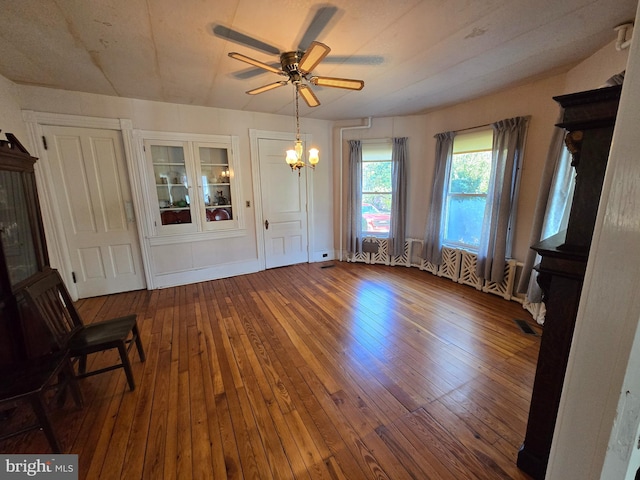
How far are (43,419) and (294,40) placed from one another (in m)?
2.79

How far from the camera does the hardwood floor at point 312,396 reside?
1.36 meters

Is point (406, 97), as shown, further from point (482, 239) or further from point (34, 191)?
point (34, 191)

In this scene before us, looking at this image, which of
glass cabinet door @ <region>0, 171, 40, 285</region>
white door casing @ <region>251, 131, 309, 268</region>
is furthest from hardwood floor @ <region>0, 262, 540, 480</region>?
white door casing @ <region>251, 131, 309, 268</region>

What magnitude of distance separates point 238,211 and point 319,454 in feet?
11.0

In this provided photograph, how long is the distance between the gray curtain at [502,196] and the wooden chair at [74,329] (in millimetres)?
3846

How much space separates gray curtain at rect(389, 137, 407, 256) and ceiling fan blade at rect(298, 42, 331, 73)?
2.63 meters

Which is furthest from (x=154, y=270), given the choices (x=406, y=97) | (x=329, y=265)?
(x=406, y=97)

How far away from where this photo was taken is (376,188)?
14.8ft

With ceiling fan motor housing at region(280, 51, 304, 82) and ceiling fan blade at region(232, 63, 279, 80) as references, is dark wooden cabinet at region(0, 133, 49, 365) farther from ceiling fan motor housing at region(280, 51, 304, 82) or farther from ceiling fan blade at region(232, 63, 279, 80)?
ceiling fan motor housing at region(280, 51, 304, 82)

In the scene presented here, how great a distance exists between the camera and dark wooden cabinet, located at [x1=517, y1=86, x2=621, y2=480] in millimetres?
973

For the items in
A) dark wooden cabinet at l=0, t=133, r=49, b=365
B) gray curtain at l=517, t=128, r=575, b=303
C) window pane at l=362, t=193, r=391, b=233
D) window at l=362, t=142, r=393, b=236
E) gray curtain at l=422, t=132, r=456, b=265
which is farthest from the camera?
window pane at l=362, t=193, r=391, b=233

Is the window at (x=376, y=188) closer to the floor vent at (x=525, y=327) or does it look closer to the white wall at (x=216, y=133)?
the white wall at (x=216, y=133)

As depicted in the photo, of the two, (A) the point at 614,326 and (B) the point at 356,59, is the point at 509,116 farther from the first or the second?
(A) the point at 614,326

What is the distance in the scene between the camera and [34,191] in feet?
6.13
